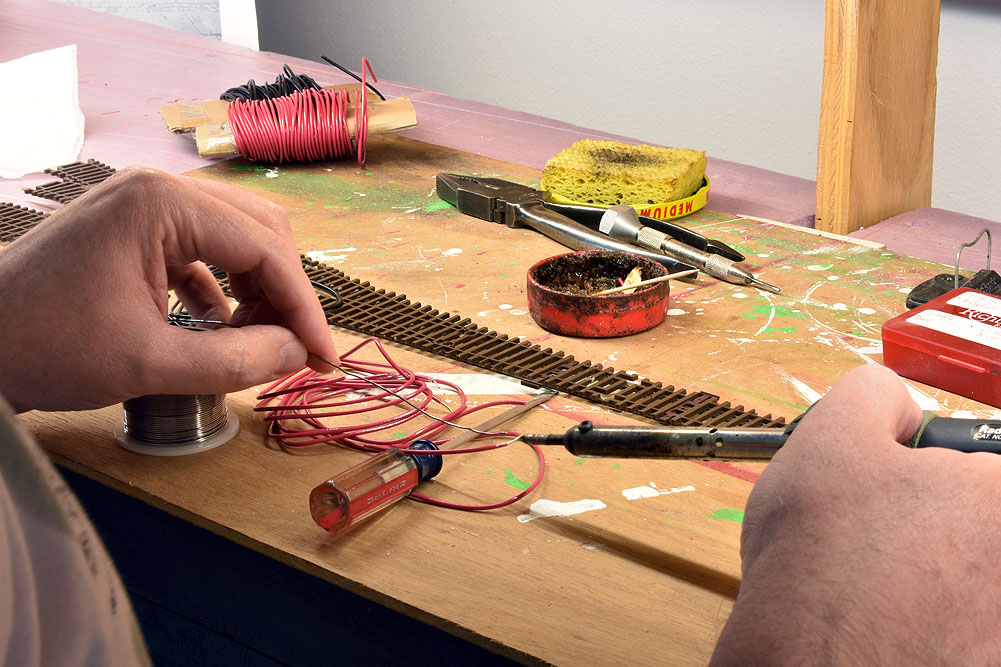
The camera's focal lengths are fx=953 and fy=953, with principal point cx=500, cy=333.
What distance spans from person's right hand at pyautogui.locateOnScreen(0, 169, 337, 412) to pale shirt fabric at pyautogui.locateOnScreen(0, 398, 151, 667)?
0.59 metres

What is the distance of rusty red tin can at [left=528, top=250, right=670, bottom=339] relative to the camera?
1.13 meters

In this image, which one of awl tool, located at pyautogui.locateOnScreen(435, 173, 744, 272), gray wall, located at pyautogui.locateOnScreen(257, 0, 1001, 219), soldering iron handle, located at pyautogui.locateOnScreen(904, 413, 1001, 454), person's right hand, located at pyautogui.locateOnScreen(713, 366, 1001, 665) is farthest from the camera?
gray wall, located at pyautogui.locateOnScreen(257, 0, 1001, 219)

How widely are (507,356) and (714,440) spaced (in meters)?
0.39

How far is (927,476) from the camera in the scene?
0.53 meters

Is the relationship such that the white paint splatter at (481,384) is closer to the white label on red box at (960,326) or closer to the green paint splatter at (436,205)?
the white label on red box at (960,326)

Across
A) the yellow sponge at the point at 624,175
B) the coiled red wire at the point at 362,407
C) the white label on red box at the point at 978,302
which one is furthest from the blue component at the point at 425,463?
the yellow sponge at the point at 624,175

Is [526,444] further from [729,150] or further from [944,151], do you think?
[729,150]

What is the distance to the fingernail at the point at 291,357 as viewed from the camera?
88 cm

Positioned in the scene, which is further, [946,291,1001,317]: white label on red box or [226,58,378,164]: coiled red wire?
[226,58,378,164]: coiled red wire

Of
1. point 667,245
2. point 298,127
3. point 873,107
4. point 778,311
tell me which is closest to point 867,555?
point 778,311

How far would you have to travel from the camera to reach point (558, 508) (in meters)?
0.82

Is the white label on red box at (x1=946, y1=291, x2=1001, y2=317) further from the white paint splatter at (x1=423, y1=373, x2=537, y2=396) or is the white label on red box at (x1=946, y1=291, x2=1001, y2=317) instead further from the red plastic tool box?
the white paint splatter at (x1=423, y1=373, x2=537, y2=396)

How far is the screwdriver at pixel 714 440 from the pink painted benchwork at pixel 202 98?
0.85 m

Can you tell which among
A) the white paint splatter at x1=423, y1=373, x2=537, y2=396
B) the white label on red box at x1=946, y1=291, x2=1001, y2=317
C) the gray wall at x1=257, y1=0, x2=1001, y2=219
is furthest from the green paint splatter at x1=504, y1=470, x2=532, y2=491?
the gray wall at x1=257, y1=0, x2=1001, y2=219
